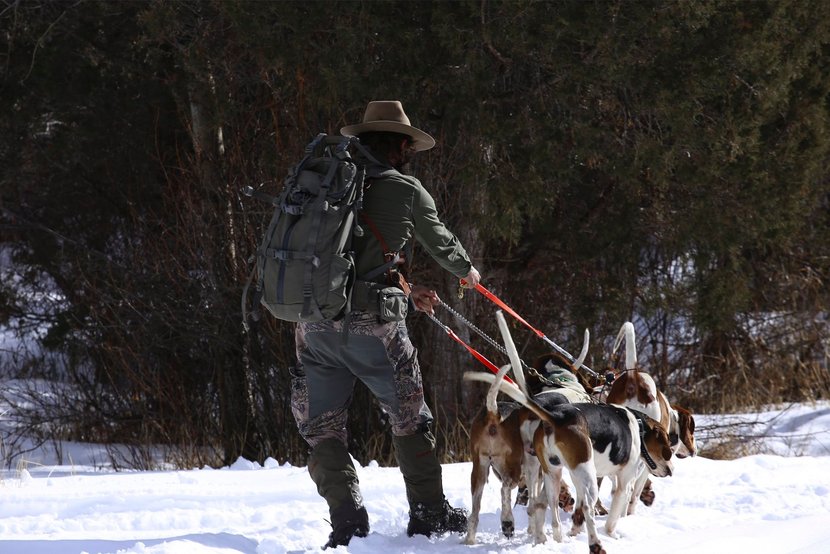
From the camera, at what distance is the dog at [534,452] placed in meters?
4.80

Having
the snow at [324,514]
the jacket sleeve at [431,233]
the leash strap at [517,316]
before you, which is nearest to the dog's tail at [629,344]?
the leash strap at [517,316]

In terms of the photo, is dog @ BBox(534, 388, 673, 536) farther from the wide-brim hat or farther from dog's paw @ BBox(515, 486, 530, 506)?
the wide-brim hat

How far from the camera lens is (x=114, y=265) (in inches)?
408

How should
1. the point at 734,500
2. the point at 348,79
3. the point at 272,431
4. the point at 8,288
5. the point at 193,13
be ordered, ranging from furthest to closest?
the point at 8,288
the point at 272,431
the point at 193,13
the point at 348,79
the point at 734,500

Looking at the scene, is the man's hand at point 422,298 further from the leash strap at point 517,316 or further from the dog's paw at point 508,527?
the dog's paw at point 508,527

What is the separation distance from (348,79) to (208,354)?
12.0 ft

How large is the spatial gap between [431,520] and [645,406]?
153 cm

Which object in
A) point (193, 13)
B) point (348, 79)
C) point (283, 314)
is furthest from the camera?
point (193, 13)

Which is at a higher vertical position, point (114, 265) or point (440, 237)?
point (114, 265)

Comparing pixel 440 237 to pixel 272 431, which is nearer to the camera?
pixel 440 237

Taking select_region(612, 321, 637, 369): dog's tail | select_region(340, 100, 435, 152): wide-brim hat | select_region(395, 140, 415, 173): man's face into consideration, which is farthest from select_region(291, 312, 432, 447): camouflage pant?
select_region(612, 321, 637, 369): dog's tail

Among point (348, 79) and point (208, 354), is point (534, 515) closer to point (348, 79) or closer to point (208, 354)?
point (348, 79)

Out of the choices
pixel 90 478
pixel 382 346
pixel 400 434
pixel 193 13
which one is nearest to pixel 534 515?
pixel 400 434

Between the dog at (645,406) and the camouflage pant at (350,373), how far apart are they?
1.48m
